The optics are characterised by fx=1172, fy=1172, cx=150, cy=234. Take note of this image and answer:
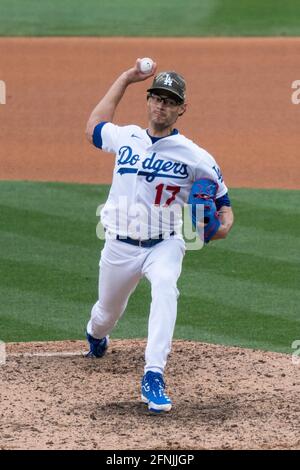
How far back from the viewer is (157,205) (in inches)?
269

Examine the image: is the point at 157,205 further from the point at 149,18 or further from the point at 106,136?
the point at 149,18

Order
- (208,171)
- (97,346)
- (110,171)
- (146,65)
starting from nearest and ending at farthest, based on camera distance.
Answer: (208,171) < (146,65) < (97,346) < (110,171)

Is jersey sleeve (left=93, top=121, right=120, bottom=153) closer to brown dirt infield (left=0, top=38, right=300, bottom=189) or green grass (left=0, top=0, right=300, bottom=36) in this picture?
brown dirt infield (left=0, top=38, right=300, bottom=189)

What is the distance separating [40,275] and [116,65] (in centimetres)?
755

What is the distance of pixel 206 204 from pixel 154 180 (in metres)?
0.37

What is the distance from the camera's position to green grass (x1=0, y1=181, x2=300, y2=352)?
8484mm

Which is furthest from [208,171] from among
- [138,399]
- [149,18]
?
[149,18]

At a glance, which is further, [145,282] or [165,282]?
[145,282]

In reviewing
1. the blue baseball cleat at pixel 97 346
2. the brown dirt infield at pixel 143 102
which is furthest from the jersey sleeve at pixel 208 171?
the brown dirt infield at pixel 143 102

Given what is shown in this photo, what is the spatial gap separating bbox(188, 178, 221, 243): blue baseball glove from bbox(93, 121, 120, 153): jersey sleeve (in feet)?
2.03

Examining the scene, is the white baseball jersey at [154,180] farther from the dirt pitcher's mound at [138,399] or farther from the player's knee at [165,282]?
the dirt pitcher's mound at [138,399]

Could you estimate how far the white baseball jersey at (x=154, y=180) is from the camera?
6.79 metres

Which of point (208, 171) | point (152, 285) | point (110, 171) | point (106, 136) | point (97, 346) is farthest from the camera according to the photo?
point (110, 171)

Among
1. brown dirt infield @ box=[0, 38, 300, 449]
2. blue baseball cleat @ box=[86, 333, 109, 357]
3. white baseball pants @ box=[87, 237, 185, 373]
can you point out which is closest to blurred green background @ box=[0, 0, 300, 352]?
brown dirt infield @ box=[0, 38, 300, 449]
